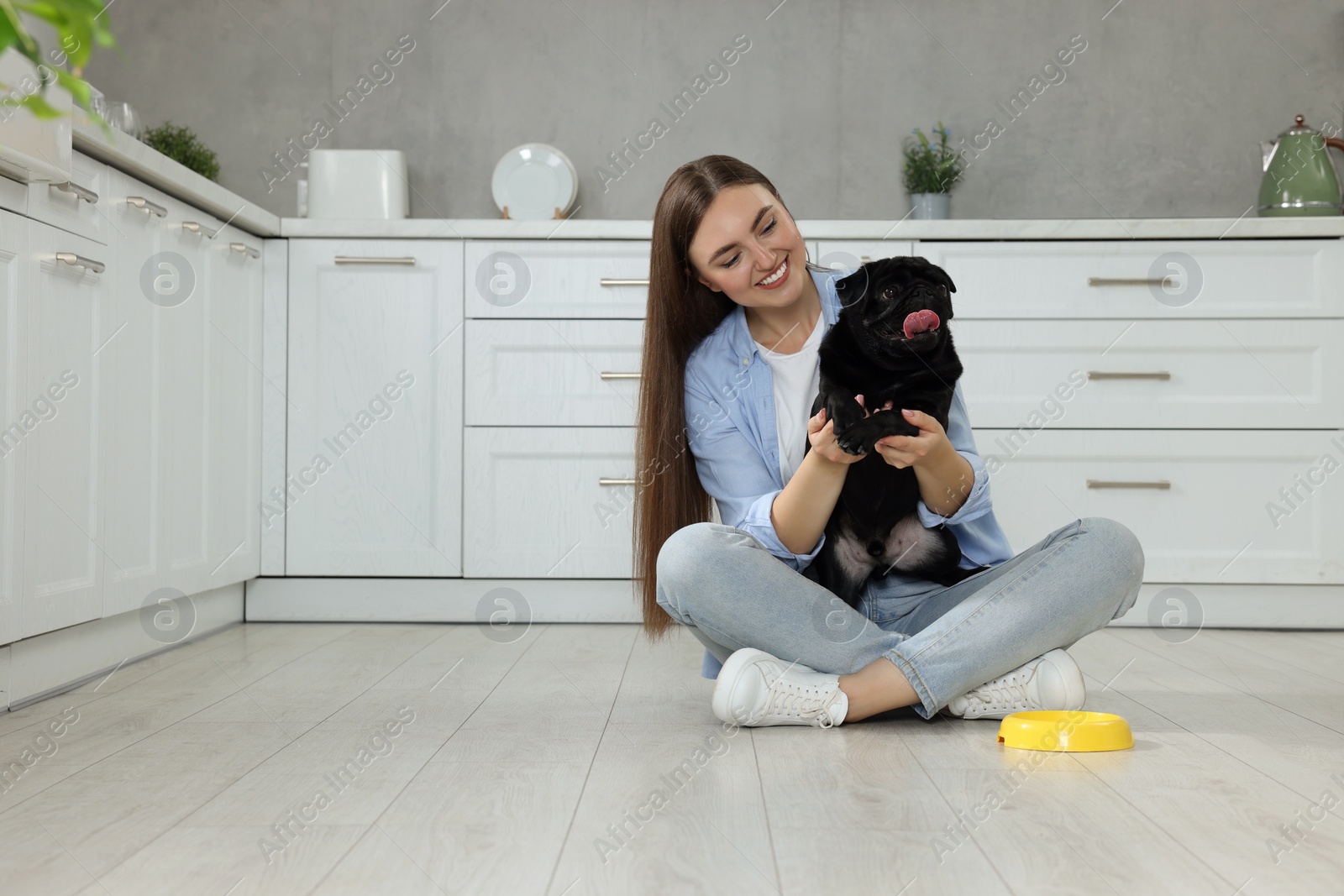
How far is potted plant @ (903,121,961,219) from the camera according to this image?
9.52ft

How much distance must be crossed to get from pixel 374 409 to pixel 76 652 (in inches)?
35.9

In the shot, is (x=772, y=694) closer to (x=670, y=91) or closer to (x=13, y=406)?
(x=13, y=406)

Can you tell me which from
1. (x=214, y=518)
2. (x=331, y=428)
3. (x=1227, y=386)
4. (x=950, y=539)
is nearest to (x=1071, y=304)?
(x=1227, y=386)

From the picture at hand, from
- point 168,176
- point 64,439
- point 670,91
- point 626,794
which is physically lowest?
point 626,794

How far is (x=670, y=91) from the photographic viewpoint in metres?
3.11

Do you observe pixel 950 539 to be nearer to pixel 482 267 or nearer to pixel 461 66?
pixel 482 267

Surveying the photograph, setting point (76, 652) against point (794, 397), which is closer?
point (794, 397)

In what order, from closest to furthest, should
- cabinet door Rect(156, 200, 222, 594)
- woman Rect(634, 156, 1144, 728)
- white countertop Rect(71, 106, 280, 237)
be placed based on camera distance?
A: woman Rect(634, 156, 1144, 728), white countertop Rect(71, 106, 280, 237), cabinet door Rect(156, 200, 222, 594)

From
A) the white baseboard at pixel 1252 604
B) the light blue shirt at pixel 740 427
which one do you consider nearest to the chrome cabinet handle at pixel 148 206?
the light blue shirt at pixel 740 427

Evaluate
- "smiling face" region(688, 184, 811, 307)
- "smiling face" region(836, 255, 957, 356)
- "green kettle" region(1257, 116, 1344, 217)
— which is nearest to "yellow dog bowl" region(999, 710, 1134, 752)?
"smiling face" region(836, 255, 957, 356)

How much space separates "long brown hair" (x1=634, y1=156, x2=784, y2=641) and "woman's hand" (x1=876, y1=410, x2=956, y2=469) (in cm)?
41

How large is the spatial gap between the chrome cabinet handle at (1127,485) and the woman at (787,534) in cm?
104

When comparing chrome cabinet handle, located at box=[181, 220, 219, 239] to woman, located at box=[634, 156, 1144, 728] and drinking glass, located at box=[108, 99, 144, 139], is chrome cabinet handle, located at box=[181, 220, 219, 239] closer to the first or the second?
drinking glass, located at box=[108, 99, 144, 139]

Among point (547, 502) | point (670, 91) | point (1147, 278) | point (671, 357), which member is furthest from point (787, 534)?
point (670, 91)
